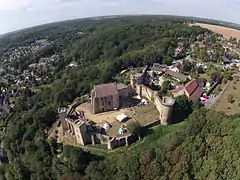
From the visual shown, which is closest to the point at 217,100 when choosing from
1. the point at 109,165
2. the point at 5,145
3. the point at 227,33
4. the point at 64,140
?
the point at 109,165

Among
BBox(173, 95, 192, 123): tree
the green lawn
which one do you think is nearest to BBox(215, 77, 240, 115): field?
BBox(173, 95, 192, 123): tree

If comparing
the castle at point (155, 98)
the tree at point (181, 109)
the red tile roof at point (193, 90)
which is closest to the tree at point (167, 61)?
the castle at point (155, 98)

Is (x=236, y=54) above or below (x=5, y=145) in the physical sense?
above

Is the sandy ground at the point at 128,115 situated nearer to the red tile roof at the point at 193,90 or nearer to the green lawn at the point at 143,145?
the green lawn at the point at 143,145

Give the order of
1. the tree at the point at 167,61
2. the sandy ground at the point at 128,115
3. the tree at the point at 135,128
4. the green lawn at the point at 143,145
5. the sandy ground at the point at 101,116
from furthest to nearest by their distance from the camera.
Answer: the tree at the point at 167,61 < the sandy ground at the point at 101,116 < the sandy ground at the point at 128,115 < the tree at the point at 135,128 < the green lawn at the point at 143,145

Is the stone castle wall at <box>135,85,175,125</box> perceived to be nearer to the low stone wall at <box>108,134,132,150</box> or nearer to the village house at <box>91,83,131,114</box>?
the village house at <box>91,83,131,114</box>

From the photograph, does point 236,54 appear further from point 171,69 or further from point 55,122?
point 55,122
